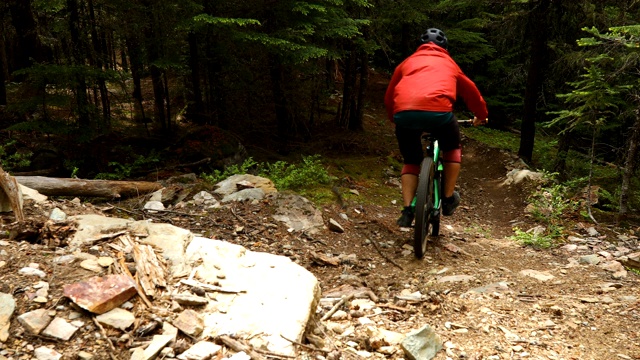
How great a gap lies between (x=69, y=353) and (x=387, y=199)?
665cm

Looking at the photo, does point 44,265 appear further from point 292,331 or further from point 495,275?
point 495,275

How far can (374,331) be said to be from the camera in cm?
286

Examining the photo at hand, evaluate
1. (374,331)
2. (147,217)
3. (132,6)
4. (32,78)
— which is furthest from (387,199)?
(32,78)

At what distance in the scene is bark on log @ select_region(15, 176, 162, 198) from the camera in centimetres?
604

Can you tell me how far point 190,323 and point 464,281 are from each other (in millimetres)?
2790

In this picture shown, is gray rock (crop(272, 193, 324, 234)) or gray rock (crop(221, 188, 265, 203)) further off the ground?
gray rock (crop(221, 188, 265, 203))

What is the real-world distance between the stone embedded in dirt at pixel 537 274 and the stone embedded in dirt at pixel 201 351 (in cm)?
356

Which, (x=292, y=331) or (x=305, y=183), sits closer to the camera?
(x=292, y=331)

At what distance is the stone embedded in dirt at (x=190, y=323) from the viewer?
2369 mm

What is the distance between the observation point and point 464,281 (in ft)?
13.4

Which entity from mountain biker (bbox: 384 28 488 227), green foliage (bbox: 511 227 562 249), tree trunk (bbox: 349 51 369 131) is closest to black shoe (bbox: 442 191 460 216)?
mountain biker (bbox: 384 28 488 227)

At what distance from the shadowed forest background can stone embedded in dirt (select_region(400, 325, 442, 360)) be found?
563 cm

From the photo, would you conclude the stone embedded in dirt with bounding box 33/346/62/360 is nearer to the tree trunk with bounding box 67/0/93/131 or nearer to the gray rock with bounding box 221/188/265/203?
the gray rock with bounding box 221/188/265/203

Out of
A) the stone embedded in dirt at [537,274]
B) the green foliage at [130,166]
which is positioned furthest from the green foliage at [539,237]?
the green foliage at [130,166]
